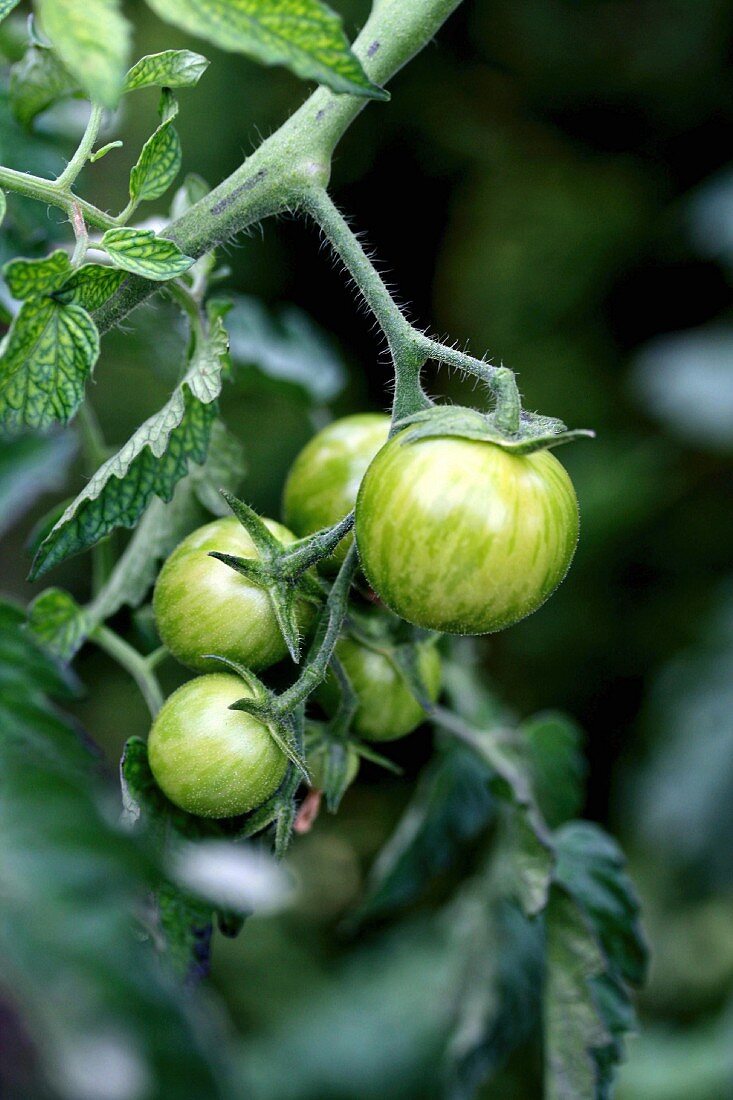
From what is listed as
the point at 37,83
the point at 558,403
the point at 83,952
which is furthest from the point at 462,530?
the point at 558,403

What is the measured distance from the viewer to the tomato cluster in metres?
0.56

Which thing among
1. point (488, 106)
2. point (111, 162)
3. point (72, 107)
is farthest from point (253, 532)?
point (488, 106)

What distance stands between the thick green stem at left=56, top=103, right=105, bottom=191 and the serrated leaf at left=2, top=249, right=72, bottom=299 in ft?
0.16

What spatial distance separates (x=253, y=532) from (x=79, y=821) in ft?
0.89

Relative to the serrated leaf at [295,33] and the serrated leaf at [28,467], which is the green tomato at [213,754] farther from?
the serrated leaf at [28,467]

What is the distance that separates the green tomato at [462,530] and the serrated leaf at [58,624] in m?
0.29

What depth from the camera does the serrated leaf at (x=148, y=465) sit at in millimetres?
632

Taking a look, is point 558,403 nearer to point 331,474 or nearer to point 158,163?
point 331,474

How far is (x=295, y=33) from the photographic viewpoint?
51cm

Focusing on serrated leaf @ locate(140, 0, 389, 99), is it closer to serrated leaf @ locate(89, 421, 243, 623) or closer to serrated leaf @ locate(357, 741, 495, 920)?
serrated leaf @ locate(89, 421, 243, 623)

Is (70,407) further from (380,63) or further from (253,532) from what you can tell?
(380,63)

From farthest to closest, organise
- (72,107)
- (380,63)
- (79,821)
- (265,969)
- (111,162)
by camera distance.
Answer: (111,162) → (265,969) → (72,107) → (380,63) → (79,821)

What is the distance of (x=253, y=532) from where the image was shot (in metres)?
0.65

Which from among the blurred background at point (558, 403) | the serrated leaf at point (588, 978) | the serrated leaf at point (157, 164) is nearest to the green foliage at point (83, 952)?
the serrated leaf at point (157, 164)
